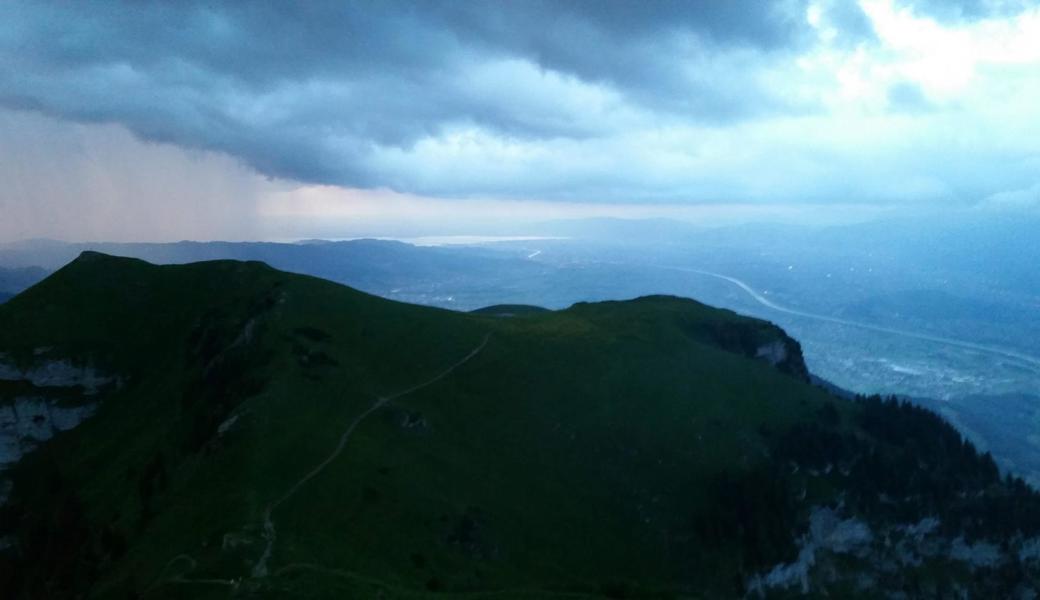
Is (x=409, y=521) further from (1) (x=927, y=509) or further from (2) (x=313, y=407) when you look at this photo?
(1) (x=927, y=509)

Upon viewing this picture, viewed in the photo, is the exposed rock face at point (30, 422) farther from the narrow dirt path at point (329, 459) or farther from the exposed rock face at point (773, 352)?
the exposed rock face at point (773, 352)

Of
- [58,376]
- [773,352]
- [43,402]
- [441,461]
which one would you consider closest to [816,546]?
[441,461]

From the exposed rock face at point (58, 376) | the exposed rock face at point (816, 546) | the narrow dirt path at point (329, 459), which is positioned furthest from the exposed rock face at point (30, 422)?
the exposed rock face at point (816, 546)

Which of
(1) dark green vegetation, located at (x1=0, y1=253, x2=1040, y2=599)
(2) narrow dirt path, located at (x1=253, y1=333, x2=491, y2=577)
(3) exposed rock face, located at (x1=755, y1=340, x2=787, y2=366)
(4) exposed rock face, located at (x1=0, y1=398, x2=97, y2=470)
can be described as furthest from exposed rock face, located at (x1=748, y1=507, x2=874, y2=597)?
(4) exposed rock face, located at (x1=0, y1=398, x2=97, y2=470)

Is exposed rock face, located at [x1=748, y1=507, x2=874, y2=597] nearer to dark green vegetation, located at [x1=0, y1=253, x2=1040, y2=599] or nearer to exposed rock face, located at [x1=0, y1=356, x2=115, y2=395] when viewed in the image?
dark green vegetation, located at [x1=0, y1=253, x2=1040, y2=599]

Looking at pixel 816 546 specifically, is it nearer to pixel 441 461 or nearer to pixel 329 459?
pixel 441 461

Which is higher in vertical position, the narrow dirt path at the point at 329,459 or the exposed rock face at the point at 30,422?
the narrow dirt path at the point at 329,459

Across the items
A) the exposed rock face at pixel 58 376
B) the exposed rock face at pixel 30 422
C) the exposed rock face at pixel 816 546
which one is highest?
the exposed rock face at pixel 58 376
